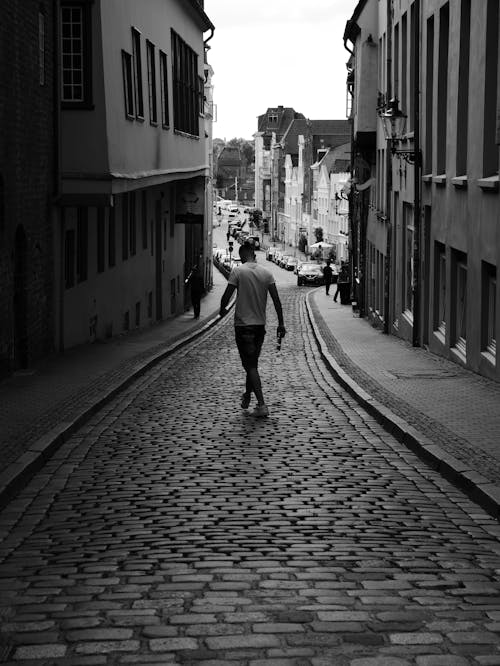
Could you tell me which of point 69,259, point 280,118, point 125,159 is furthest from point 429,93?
point 280,118

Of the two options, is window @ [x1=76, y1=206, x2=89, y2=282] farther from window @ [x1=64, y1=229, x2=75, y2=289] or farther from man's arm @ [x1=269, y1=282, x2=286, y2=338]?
man's arm @ [x1=269, y1=282, x2=286, y2=338]

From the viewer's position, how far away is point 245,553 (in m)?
7.54

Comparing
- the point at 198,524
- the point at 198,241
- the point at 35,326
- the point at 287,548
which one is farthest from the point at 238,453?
the point at 198,241

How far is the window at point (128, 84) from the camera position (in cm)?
2494

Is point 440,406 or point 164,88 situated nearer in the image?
point 440,406

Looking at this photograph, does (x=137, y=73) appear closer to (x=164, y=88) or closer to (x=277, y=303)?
(x=164, y=88)

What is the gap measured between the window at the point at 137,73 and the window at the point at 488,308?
10262 mm

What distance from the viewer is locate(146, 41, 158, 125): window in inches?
1166

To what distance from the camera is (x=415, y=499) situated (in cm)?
942

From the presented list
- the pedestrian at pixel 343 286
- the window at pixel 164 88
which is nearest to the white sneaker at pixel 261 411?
the window at pixel 164 88

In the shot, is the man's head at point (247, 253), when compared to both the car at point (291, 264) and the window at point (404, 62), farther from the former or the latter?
the car at point (291, 264)

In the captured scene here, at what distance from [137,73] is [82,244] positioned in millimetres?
4858

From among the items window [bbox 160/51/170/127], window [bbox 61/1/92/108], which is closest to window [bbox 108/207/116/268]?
window [bbox 160/51/170/127]

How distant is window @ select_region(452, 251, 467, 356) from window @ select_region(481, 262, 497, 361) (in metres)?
2.04
